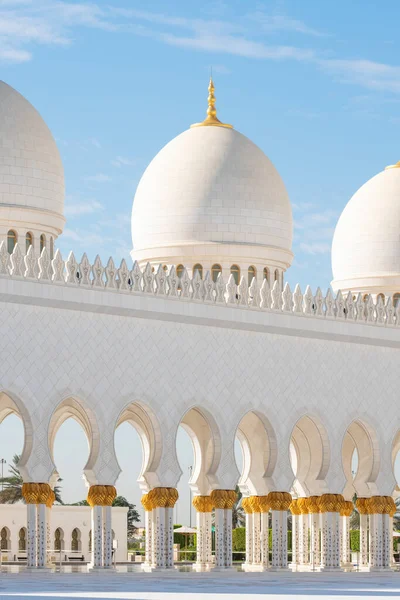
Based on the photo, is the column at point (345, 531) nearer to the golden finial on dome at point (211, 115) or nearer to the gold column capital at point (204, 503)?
the gold column capital at point (204, 503)

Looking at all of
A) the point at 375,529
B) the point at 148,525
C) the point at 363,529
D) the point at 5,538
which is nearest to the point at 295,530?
the point at 363,529

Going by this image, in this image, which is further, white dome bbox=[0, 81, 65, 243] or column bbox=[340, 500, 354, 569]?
column bbox=[340, 500, 354, 569]

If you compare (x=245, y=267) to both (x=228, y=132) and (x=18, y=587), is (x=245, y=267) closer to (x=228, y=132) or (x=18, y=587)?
(x=228, y=132)

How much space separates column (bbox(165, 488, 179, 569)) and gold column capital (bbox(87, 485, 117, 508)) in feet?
3.92

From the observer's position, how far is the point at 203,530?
25172 millimetres

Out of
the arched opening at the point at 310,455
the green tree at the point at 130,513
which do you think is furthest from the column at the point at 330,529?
the green tree at the point at 130,513

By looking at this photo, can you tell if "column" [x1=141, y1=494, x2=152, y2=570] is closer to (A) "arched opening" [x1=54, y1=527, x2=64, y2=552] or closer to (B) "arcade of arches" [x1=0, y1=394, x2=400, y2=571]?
(B) "arcade of arches" [x1=0, y1=394, x2=400, y2=571]

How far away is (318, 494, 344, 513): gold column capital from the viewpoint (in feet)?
83.4

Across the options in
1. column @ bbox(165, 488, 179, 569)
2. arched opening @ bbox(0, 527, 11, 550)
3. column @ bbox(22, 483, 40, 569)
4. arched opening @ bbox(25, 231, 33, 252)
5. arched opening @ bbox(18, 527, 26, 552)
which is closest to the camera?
column @ bbox(22, 483, 40, 569)

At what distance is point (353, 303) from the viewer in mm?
26828

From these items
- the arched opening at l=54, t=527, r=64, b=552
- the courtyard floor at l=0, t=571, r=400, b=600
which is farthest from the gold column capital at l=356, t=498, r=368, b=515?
the arched opening at l=54, t=527, r=64, b=552

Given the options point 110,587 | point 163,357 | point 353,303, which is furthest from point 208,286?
point 110,587

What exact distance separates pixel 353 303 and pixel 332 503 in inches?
160

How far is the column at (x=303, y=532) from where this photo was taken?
2659 cm
